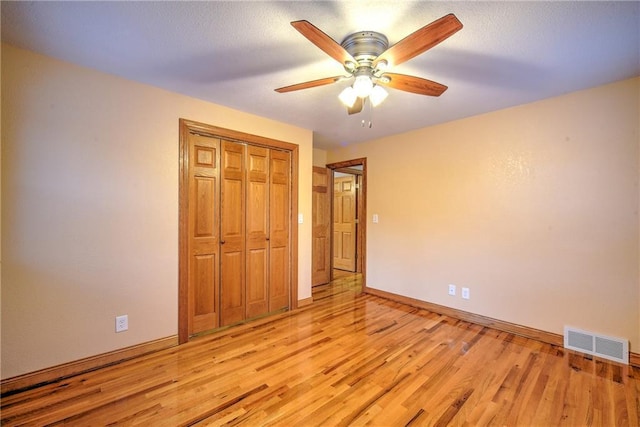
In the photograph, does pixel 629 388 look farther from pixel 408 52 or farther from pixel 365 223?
pixel 365 223

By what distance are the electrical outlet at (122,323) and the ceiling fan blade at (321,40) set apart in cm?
251

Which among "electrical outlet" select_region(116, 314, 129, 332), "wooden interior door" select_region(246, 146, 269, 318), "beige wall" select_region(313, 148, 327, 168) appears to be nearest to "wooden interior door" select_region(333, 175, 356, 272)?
"beige wall" select_region(313, 148, 327, 168)

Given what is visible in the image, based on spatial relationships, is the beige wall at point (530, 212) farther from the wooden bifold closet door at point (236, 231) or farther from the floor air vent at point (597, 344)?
the wooden bifold closet door at point (236, 231)

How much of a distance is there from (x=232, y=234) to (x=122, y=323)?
1.20m

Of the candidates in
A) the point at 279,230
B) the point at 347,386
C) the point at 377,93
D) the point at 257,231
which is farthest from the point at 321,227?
the point at 377,93

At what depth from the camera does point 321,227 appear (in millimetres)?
4738

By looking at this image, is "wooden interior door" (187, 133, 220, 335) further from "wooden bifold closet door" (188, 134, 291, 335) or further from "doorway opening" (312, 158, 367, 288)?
"doorway opening" (312, 158, 367, 288)

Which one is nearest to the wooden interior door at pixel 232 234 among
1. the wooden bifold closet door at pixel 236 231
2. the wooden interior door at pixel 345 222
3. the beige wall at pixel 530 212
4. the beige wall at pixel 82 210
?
the wooden bifold closet door at pixel 236 231

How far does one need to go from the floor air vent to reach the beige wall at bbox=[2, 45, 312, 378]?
3601 millimetres

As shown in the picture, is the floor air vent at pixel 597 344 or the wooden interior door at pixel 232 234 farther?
the wooden interior door at pixel 232 234

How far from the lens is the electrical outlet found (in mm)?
2283

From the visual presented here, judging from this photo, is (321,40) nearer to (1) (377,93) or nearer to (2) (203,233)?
(1) (377,93)

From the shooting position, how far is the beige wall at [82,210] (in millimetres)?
1895

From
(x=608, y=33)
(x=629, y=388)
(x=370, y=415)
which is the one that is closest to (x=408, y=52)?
(x=608, y=33)
